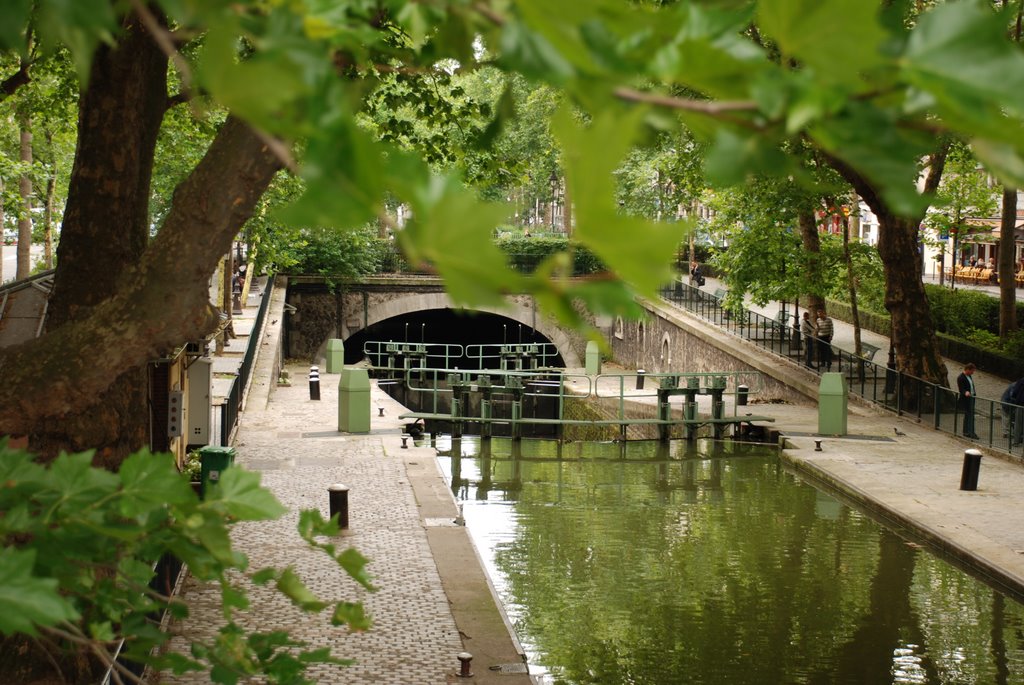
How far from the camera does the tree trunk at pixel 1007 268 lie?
3250 cm

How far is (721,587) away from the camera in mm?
15484

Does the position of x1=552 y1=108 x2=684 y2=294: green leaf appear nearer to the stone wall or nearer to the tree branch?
the tree branch

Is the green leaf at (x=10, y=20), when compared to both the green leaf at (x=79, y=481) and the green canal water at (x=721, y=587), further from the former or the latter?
the green canal water at (x=721, y=587)

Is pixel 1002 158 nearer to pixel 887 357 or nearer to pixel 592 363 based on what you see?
pixel 887 357

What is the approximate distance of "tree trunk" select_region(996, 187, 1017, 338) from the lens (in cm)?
3250

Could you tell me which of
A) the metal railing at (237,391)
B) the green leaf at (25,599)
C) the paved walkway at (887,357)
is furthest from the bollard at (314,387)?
the green leaf at (25,599)

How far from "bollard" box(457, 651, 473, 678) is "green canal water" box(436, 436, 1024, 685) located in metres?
1.20

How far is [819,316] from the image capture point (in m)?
33.4

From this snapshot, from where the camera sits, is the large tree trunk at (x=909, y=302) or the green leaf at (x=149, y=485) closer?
the green leaf at (x=149, y=485)

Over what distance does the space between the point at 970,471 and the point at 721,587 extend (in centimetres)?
565

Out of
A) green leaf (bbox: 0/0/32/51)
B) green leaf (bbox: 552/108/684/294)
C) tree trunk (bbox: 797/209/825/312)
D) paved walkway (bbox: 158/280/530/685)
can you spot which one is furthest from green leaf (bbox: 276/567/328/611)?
tree trunk (bbox: 797/209/825/312)

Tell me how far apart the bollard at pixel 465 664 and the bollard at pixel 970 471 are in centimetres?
1050

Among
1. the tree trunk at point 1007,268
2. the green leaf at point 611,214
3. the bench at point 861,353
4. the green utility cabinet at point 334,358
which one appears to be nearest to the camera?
the green leaf at point 611,214

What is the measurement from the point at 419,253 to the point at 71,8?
2.27ft
